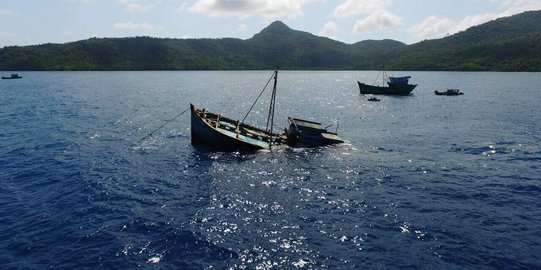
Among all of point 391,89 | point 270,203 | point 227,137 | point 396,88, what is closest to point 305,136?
point 227,137

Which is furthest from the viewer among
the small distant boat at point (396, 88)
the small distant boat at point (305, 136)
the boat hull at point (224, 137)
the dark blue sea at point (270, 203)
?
the small distant boat at point (396, 88)

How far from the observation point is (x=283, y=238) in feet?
76.0

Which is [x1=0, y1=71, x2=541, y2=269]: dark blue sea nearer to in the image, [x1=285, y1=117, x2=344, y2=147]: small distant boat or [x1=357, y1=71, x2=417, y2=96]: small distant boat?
[x1=285, y1=117, x2=344, y2=147]: small distant boat

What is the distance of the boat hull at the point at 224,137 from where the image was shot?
44.8 m

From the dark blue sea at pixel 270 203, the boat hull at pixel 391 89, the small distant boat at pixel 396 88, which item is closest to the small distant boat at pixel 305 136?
the dark blue sea at pixel 270 203

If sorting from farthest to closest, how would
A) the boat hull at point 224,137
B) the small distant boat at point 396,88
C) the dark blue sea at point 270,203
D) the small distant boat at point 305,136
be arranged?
the small distant boat at point 396,88 < the small distant boat at point 305,136 < the boat hull at point 224,137 < the dark blue sea at point 270,203

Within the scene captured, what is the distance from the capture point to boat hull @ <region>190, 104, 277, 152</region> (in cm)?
4478

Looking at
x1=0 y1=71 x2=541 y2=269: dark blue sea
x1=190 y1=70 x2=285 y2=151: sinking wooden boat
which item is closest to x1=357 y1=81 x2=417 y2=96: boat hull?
x1=0 y1=71 x2=541 y2=269: dark blue sea

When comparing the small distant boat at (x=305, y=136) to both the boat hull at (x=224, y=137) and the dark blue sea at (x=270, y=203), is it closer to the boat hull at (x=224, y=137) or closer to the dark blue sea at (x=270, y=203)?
the dark blue sea at (x=270, y=203)

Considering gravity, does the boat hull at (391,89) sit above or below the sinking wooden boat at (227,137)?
above

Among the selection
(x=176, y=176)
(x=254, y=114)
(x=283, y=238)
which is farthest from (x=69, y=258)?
(x=254, y=114)

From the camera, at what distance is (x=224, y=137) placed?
4450 cm

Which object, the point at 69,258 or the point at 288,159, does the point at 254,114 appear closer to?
the point at 288,159

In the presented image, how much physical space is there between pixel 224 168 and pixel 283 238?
657 inches
